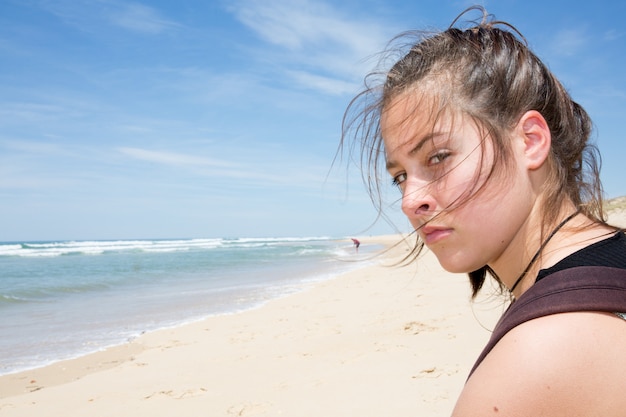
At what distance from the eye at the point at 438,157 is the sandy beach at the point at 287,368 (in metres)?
2.07

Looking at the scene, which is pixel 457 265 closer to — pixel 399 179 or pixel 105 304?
pixel 399 179

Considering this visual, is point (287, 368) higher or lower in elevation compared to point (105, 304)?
higher

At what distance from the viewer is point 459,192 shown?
3.84 ft

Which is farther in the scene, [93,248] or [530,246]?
[93,248]

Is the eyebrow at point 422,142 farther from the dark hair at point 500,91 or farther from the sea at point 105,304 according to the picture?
the sea at point 105,304

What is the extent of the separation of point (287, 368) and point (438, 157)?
4090 millimetres

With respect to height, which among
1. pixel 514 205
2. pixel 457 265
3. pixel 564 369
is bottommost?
pixel 564 369

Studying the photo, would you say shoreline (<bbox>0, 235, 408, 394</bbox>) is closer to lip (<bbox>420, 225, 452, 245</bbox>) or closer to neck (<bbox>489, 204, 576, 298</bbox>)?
lip (<bbox>420, 225, 452, 245</bbox>)

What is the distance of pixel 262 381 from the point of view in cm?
452

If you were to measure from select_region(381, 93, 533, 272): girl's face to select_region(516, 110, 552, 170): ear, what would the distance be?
3 centimetres

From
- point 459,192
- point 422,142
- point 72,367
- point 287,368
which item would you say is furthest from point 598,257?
point 72,367

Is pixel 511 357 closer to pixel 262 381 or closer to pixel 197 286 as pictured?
pixel 262 381

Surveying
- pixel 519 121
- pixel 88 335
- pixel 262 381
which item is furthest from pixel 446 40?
pixel 88 335

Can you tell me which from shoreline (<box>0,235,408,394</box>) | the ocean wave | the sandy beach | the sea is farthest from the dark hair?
the ocean wave
